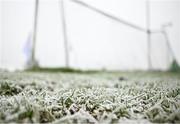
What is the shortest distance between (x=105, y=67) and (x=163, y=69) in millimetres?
3109

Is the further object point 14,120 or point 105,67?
point 105,67

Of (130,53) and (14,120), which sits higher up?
(130,53)

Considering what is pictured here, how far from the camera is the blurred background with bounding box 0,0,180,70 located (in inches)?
299

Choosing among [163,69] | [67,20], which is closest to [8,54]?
[67,20]

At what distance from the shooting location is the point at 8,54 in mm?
8109

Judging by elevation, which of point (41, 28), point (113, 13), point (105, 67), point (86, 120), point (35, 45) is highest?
point (113, 13)

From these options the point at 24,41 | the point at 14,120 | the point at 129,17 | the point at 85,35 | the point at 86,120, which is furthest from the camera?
the point at 129,17

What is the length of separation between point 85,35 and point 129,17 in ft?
8.63

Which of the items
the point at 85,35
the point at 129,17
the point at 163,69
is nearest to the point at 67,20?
the point at 85,35

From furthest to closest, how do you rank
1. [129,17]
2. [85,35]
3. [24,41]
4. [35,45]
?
[129,17], [24,41], [85,35], [35,45]

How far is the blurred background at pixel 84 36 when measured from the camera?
24.9 feet

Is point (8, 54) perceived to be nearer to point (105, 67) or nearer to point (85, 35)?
point (85, 35)

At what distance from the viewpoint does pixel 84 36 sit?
7840mm

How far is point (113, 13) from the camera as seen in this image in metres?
8.88
